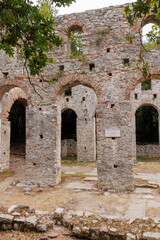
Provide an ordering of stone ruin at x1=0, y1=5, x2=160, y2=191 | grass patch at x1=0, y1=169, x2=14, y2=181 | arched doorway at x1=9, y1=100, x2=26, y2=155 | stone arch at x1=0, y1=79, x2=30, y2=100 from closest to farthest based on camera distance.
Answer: stone ruin at x1=0, y1=5, x2=160, y2=191 < stone arch at x1=0, y1=79, x2=30, y2=100 < grass patch at x1=0, y1=169, x2=14, y2=181 < arched doorway at x1=9, y1=100, x2=26, y2=155

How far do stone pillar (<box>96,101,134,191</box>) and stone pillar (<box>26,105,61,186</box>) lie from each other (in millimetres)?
1840

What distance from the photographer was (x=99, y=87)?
25.1ft

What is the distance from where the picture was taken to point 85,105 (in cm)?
1529

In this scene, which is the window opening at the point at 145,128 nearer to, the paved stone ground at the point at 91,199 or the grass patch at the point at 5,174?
the paved stone ground at the point at 91,199

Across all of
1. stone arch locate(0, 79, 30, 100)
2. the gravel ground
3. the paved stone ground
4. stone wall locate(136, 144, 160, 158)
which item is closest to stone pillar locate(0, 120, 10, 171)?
the paved stone ground

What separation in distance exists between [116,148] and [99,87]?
2483 mm

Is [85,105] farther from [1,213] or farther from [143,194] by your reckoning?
[1,213]

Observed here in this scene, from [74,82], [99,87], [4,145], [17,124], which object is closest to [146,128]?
[17,124]

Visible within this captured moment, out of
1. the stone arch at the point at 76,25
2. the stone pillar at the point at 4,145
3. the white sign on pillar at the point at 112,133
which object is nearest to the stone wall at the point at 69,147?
the stone pillar at the point at 4,145

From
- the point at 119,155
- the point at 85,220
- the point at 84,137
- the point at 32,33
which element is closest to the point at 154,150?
the point at 84,137

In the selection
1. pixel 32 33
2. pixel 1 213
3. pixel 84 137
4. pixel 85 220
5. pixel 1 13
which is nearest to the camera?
pixel 1 13

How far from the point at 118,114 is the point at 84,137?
26.0 feet

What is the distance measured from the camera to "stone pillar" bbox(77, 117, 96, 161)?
48.7ft

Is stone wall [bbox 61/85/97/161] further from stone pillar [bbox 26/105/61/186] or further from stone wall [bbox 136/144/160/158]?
stone pillar [bbox 26/105/61/186]
